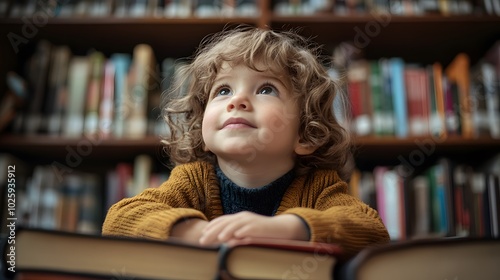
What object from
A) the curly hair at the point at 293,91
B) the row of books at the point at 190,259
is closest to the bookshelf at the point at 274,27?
the curly hair at the point at 293,91

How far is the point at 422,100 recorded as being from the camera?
6.01ft

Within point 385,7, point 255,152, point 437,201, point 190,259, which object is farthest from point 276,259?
point 385,7

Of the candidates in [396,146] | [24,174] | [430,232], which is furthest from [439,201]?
[24,174]

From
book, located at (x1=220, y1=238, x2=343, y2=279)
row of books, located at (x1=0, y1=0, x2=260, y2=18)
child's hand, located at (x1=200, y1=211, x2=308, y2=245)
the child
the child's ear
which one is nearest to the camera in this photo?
book, located at (x1=220, y1=238, x2=343, y2=279)

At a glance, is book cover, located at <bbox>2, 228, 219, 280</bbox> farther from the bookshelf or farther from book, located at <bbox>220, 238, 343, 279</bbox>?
the bookshelf

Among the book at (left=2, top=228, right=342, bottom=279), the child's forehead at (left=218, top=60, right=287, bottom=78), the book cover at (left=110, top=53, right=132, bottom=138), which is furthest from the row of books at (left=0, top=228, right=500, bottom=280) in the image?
the book cover at (left=110, top=53, right=132, bottom=138)

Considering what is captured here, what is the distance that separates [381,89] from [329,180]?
1.03 m

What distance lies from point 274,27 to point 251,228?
1.35 metres

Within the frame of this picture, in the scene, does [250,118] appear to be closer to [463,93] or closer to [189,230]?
[189,230]

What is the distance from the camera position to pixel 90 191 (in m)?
1.86

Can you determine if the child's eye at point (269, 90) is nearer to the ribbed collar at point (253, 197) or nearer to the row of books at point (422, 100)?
the ribbed collar at point (253, 197)

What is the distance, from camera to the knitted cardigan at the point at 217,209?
0.64 m

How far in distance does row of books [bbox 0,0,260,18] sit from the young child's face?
0.98 metres

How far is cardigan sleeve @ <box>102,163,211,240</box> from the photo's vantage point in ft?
2.17
